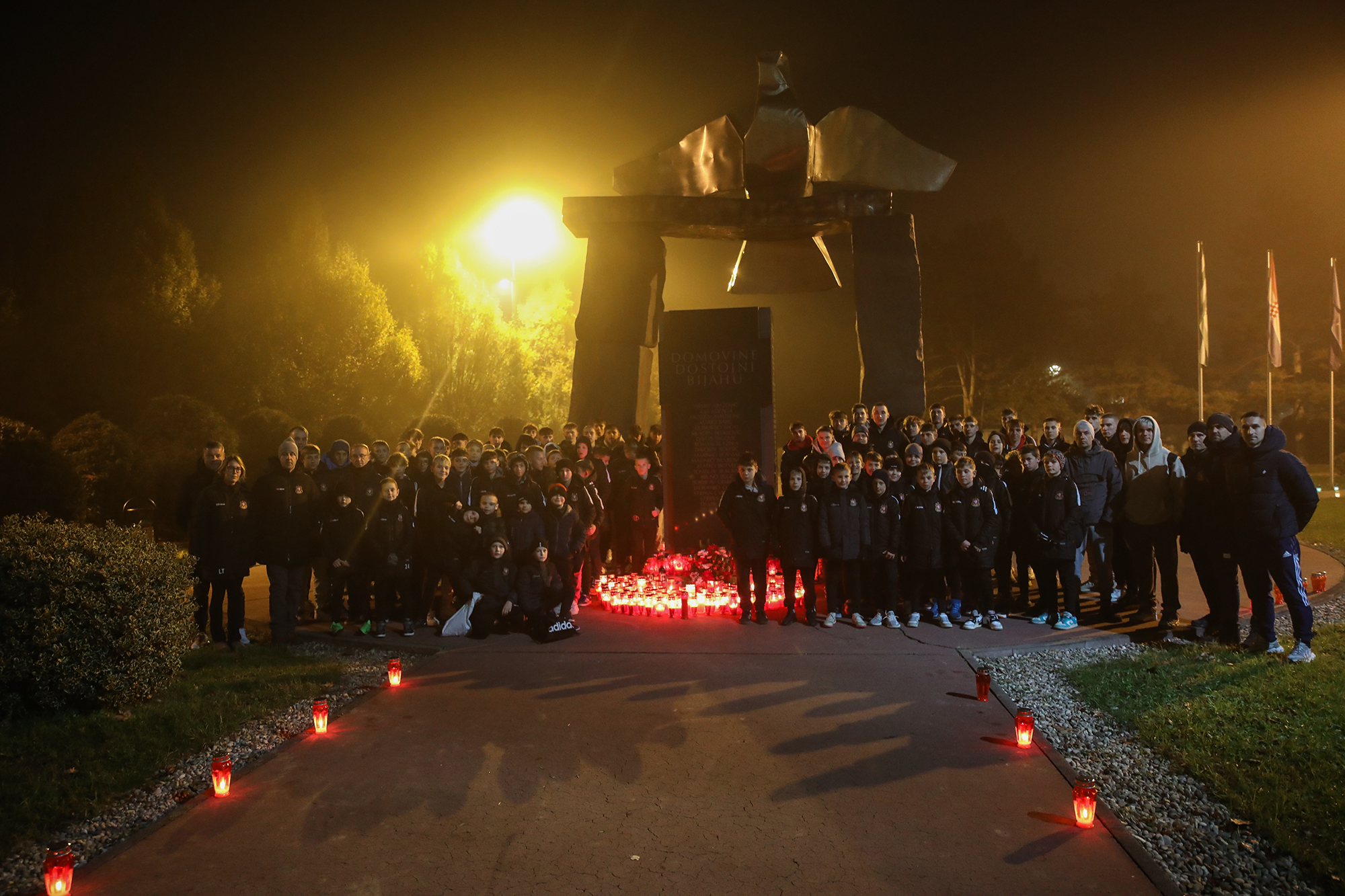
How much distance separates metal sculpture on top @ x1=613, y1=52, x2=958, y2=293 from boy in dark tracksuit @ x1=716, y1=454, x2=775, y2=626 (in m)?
6.80

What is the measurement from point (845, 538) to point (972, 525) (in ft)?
4.02

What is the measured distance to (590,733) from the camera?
199 inches

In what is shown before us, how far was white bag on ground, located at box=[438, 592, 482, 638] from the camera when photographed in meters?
7.65

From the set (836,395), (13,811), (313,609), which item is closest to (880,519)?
(313,609)

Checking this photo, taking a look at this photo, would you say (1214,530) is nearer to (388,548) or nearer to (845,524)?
(845,524)

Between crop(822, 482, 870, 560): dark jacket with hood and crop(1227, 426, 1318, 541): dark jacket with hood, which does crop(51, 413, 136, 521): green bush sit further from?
crop(1227, 426, 1318, 541): dark jacket with hood

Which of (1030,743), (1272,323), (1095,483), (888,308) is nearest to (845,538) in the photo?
(1095,483)

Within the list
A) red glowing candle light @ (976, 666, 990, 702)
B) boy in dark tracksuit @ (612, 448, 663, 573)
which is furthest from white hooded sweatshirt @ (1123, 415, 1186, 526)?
boy in dark tracksuit @ (612, 448, 663, 573)

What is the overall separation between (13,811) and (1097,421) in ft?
30.2

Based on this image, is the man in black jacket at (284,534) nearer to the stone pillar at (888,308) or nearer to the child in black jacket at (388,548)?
the child in black jacket at (388,548)

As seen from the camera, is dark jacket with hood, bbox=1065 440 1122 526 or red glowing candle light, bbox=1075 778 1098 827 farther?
dark jacket with hood, bbox=1065 440 1122 526

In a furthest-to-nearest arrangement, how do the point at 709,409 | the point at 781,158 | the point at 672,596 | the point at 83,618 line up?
the point at 781,158 → the point at 709,409 → the point at 672,596 → the point at 83,618

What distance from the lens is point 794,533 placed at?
8016 mm

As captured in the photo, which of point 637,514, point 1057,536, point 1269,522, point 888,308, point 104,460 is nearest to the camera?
point 1269,522
